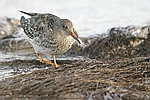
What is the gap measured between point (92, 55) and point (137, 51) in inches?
40.5

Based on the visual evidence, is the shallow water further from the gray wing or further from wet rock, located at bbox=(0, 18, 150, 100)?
wet rock, located at bbox=(0, 18, 150, 100)

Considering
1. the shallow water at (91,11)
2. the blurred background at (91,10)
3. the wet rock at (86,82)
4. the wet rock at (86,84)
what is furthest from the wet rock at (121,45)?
the wet rock at (86,84)

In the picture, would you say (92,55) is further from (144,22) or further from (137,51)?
(144,22)

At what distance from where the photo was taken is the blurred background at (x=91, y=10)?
1359cm

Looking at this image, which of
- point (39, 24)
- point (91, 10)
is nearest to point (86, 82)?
point (39, 24)

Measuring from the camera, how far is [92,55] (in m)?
9.18

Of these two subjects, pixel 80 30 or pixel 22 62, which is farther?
pixel 80 30

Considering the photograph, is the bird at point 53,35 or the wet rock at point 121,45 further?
the wet rock at point 121,45

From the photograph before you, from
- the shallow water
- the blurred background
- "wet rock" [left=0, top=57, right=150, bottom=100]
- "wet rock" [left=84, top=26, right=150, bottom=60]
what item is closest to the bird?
"wet rock" [left=0, top=57, right=150, bottom=100]

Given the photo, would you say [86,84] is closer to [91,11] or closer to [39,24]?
[39,24]

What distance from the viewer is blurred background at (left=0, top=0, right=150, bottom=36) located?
44.6 ft

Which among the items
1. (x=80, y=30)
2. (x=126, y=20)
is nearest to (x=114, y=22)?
(x=126, y=20)

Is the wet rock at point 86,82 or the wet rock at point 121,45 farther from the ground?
the wet rock at point 121,45

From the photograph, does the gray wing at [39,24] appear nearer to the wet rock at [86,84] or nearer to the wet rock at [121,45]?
the wet rock at [86,84]
